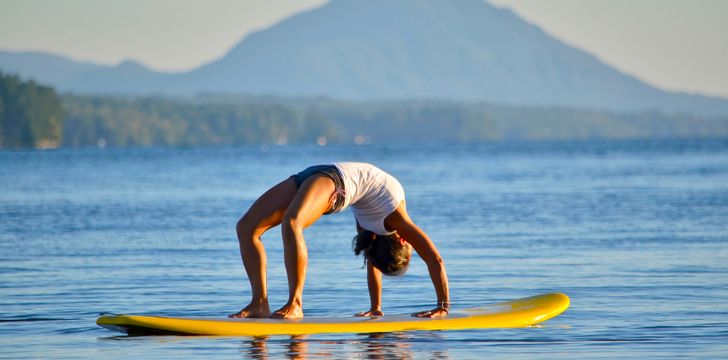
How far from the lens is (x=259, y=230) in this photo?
35.1 feet

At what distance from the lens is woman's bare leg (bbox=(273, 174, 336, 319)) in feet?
34.5

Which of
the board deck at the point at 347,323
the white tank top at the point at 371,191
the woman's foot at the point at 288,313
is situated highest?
the white tank top at the point at 371,191

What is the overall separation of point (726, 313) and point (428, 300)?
9.75 feet

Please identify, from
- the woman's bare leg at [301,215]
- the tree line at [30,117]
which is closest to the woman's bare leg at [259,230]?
the woman's bare leg at [301,215]

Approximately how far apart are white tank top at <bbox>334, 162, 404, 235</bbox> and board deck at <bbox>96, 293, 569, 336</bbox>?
0.83 metres

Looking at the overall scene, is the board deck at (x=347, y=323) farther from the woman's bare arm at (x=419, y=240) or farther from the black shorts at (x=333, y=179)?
the black shorts at (x=333, y=179)

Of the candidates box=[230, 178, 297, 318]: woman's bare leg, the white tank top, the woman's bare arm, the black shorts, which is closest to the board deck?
box=[230, 178, 297, 318]: woman's bare leg

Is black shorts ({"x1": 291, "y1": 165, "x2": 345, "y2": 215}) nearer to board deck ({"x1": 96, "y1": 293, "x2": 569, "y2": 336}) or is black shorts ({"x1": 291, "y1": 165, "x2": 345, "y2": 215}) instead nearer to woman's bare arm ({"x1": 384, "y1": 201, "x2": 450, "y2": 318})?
woman's bare arm ({"x1": 384, "y1": 201, "x2": 450, "y2": 318})

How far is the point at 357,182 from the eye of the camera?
10.7 metres

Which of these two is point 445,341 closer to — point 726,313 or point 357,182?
point 357,182

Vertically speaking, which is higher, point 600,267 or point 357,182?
point 357,182

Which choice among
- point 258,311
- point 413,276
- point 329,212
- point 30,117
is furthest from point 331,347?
point 30,117

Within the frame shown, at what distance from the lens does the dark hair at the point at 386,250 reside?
Result: 11.0 m

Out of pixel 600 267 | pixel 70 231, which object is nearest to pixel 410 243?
pixel 600 267
